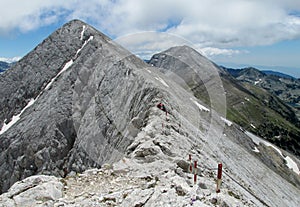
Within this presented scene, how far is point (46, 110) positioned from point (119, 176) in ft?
113

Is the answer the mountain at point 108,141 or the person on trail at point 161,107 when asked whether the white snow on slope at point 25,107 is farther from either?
the person on trail at point 161,107

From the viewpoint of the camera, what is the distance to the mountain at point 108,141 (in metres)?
13.3

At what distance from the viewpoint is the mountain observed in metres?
13.3

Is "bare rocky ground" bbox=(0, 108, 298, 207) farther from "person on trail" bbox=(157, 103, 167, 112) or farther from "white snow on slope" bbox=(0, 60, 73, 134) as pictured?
"white snow on slope" bbox=(0, 60, 73, 134)

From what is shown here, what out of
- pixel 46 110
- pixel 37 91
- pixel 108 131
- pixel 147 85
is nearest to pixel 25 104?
pixel 37 91

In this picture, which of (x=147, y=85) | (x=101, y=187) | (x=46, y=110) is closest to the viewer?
(x=101, y=187)

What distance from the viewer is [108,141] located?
34531 mm

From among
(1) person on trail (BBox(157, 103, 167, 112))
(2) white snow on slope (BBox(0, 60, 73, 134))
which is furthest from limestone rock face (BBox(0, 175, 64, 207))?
(2) white snow on slope (BBox(0, 60, 73, 134))

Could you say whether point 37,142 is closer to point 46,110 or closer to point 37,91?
point 46,110

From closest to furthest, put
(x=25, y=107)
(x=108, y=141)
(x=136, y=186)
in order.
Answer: (x=136, y=186) < (x=108, y=141) < (x=25, y=107)

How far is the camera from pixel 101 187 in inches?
578

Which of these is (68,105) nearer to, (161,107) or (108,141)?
(108,141)

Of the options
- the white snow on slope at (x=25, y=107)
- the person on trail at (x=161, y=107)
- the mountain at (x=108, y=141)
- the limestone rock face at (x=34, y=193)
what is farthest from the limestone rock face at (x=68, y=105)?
the limestone rock face at (x=34, y=193)

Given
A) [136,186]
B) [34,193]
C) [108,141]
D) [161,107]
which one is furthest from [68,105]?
[136,186]
